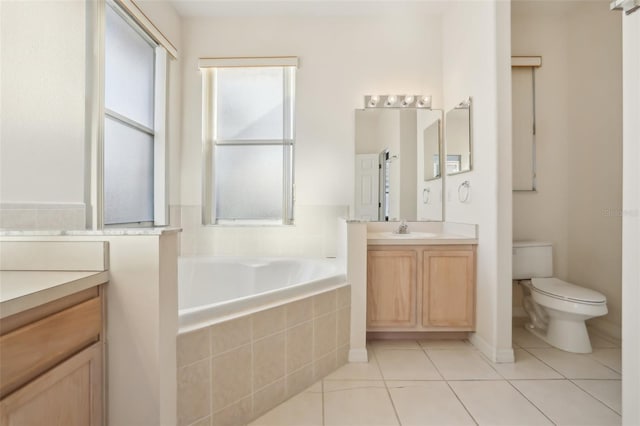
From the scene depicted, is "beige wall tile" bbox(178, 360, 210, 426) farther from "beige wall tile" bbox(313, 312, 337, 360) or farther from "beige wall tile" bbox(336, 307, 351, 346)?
"beige wall tile" bbox(336, 307, 351, 346)

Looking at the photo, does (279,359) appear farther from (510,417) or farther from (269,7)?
(269,7)

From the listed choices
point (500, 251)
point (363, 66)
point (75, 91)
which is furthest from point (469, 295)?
point (75, 91)

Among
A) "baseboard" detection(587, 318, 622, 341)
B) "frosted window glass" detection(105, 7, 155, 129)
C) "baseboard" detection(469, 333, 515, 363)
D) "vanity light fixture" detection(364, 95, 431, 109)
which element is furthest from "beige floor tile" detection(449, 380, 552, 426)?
"frosted window glass" detection(105, 7, 155, 129)

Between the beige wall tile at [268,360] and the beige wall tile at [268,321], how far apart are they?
1.1 inches

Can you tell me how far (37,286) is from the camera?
0.85 meters

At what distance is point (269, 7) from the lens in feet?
8.89

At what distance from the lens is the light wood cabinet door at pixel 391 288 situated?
2293 millimetres

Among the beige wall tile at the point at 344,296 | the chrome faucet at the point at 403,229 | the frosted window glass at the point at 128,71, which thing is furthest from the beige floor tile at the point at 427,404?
the frosted window glass at the point at 128,71

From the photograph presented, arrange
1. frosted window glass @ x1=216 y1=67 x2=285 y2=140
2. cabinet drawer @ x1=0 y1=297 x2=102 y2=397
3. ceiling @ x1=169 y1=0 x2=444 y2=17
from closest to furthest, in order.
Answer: cabinet drawer @ x1=0 y1=297 x2=102 y2=397
ceiling @ x1=169 y1=0 x2=444 y2=17
frosted window glass @ x1=216 y1=67 x2=285 y2=140

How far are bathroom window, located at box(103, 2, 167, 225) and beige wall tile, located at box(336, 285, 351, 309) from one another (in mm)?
1560

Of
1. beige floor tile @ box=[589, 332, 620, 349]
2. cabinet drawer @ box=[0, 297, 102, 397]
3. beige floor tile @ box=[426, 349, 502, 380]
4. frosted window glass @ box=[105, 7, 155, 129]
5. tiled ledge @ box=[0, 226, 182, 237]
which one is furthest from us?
beige floor tile @ box=[589, 332, 620, 349]

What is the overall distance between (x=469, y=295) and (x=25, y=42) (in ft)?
9.38

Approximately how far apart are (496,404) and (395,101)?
2.33 meters

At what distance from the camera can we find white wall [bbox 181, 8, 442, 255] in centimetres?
283
